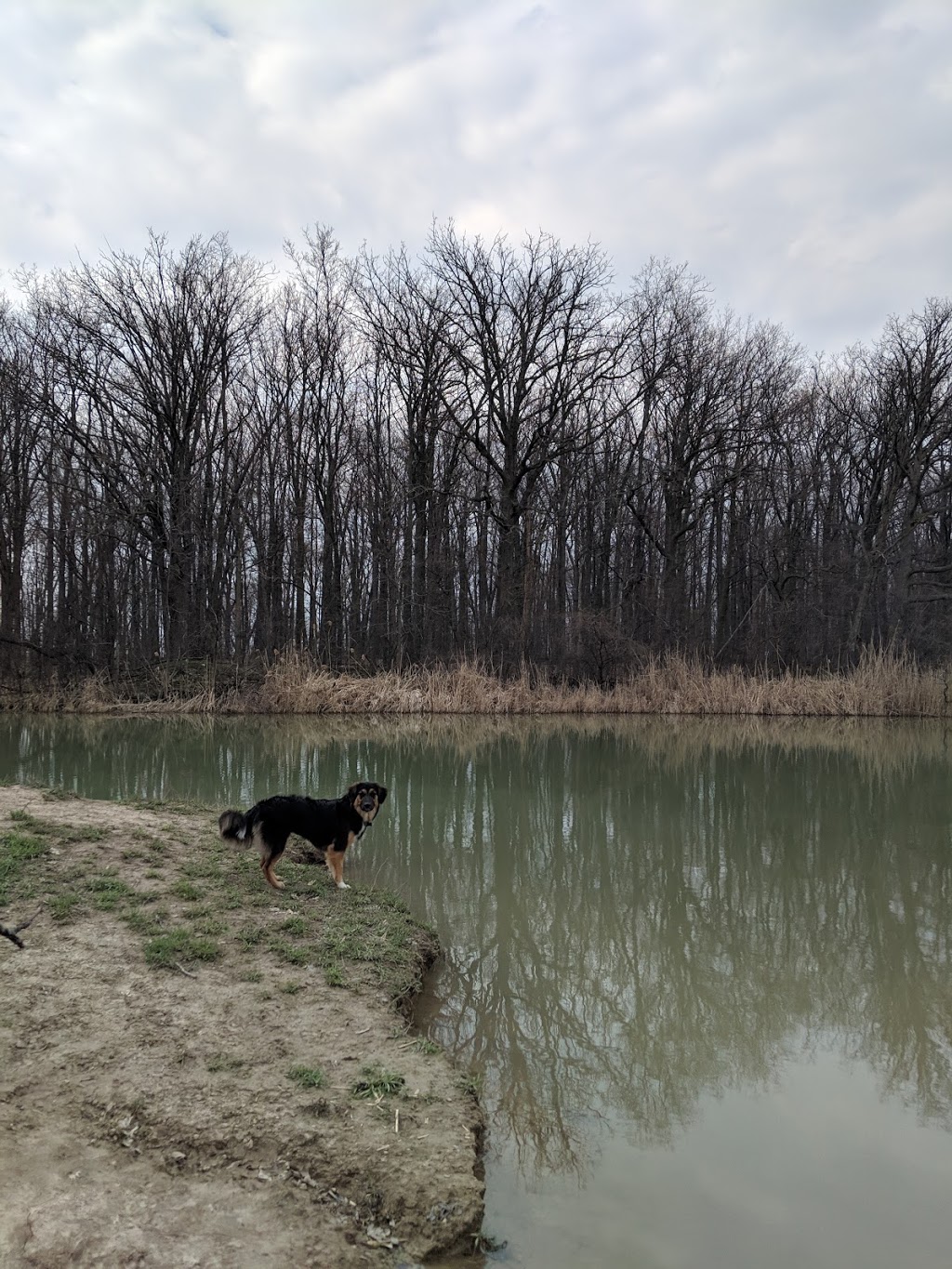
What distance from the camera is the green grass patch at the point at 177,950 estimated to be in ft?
14.5

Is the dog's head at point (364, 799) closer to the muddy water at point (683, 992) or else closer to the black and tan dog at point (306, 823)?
the black and tan dog at point (306, 823)

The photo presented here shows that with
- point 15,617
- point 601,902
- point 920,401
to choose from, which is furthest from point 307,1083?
point 920,401

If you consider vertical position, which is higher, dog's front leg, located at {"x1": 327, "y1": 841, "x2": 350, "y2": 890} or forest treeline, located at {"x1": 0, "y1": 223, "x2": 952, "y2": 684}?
forest treeline, located at {"x1": 0, "y1": 223, "x2": 952, "y2": 684}

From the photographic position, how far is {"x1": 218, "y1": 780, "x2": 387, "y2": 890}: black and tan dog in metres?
5.83

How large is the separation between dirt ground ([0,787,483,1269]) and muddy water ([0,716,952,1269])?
366 mm

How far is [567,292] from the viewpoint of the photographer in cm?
2762

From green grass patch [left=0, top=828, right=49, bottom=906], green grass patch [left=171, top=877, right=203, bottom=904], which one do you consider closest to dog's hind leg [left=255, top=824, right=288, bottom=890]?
green grass patch [left=171, top=877, right=203, bottom=904]

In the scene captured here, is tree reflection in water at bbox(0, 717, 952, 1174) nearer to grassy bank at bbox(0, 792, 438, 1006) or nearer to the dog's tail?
grassy bank at bbox(0, 792, 438, 1006)

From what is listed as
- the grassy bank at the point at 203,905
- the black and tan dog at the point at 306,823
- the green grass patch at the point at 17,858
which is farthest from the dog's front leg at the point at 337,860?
the green grass patch at the point at 17,858

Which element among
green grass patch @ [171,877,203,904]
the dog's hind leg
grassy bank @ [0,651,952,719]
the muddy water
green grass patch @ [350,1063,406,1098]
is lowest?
the muddy water

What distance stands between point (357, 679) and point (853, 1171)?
797 inches

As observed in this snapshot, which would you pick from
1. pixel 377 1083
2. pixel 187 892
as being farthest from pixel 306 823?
pixel 377 1083

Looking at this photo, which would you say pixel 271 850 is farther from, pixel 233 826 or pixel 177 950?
pixel 177 950

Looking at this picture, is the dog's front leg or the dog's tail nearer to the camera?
the dog's tail
